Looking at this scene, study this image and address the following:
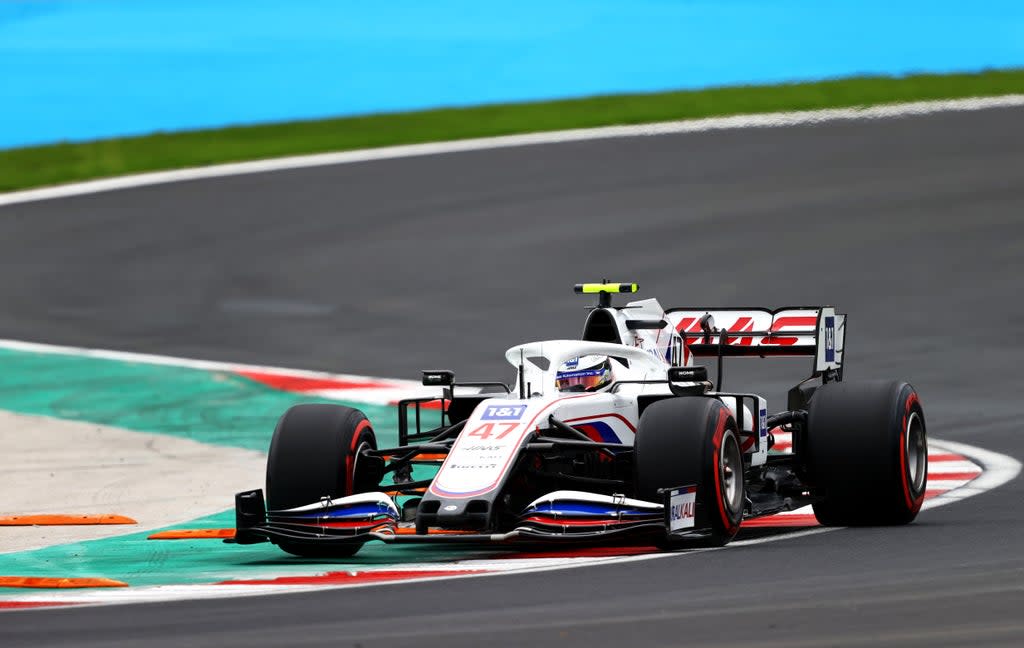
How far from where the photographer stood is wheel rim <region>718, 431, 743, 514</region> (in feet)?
33.2

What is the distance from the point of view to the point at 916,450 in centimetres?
1132

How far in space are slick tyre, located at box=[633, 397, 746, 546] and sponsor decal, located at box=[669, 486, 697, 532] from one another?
0.04 metres

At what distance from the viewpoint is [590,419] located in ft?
34.6

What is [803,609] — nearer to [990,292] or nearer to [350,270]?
[990,292]

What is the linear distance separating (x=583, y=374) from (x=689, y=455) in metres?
1.41

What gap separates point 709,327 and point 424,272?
1356 cm

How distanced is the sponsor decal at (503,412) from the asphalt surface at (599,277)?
4.05 ft

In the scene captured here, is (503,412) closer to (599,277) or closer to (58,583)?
(58,583)

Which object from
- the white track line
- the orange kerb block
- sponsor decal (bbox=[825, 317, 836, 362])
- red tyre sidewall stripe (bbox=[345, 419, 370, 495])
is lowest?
the orange kerb block

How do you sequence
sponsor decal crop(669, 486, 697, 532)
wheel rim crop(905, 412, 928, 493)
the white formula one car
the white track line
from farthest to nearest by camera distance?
the white track line → wheel rim crop(905, 412, 928, 493) → the white formula one car → sponsor decal crop(669, 486, 697, 532)

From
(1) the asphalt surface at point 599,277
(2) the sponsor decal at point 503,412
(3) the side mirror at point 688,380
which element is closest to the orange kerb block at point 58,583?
(1) the asphalt surface at point 599,277

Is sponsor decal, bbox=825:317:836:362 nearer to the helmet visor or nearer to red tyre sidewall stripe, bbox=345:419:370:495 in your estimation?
the helmet visor

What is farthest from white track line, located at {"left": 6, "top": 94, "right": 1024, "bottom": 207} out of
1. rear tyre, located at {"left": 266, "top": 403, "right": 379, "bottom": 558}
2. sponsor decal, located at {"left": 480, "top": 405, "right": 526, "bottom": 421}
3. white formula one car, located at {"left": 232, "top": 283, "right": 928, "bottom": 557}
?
sponsor decal, located at {"left": 480, "top": 405, "right": 526, "bottom": 421}

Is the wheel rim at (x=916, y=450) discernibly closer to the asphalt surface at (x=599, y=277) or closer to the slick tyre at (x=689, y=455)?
the asphalt surface at (x=599, y=277)
